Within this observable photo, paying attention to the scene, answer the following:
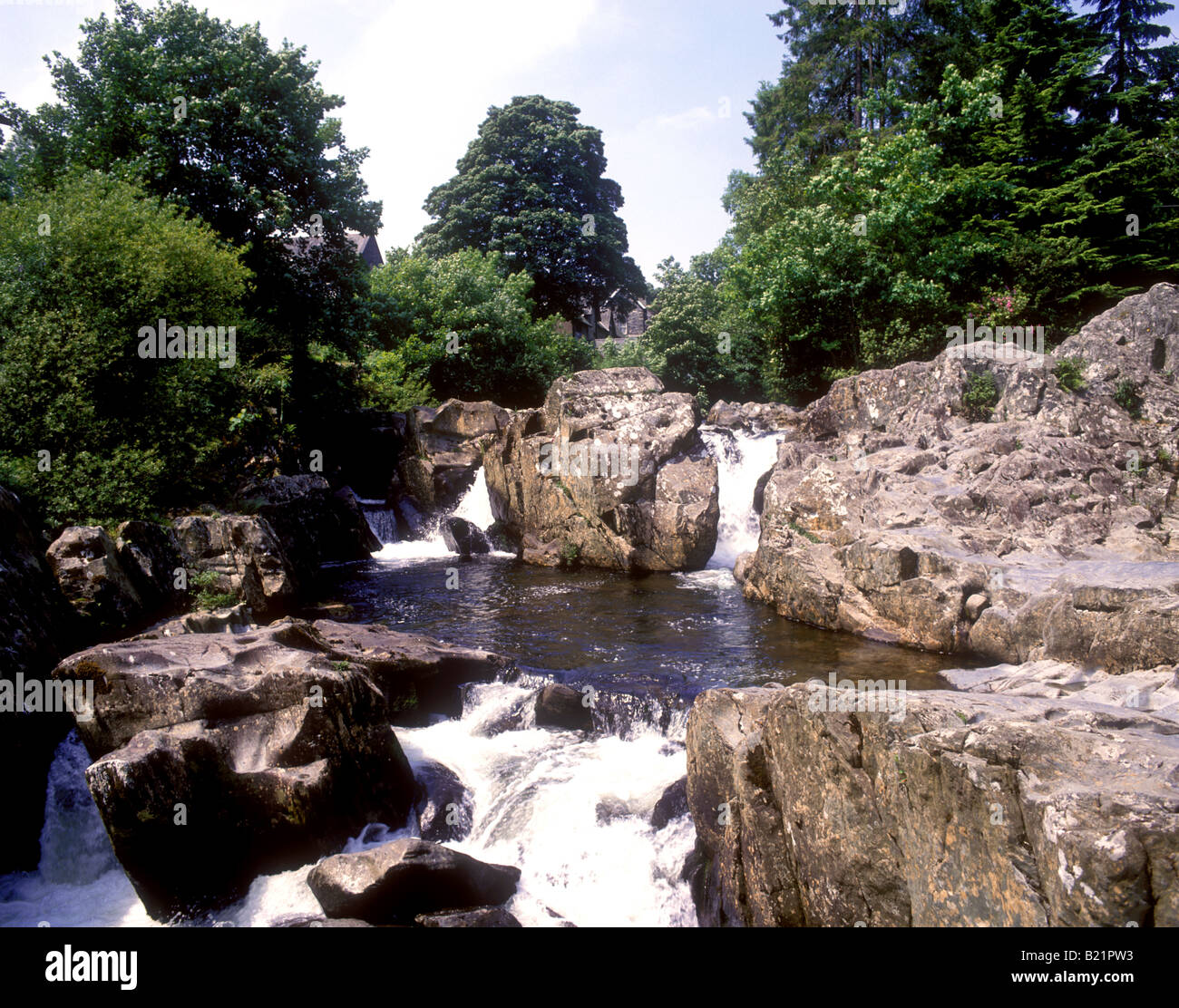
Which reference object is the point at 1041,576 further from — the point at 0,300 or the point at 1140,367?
the point at 0,300

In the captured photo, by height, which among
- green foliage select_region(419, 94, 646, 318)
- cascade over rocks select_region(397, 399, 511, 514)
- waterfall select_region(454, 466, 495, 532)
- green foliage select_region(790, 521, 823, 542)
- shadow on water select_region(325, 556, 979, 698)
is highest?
green foliage select_region(419, 94, 646, 318)

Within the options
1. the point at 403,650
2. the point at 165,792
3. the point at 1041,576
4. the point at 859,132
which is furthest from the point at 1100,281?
the point at 165,792

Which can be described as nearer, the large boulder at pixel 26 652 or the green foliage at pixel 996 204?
the large boulder at pixel 26 652

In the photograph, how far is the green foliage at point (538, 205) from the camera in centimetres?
3906

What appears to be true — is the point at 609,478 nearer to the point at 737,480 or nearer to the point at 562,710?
the point at 737,480

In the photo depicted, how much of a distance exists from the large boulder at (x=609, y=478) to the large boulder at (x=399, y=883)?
1163cm

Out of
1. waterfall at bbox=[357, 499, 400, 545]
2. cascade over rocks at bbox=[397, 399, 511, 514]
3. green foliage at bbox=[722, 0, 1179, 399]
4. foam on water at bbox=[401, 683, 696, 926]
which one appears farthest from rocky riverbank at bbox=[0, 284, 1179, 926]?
green foliage at bbox=[722, 0, 1179, 399]

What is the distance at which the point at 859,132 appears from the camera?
1037 inches

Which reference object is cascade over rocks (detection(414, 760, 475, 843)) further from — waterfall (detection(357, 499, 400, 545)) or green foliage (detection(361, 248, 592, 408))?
green foliage (detection(361, 248, 592, 408))

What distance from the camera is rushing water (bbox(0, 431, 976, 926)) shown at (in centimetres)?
715

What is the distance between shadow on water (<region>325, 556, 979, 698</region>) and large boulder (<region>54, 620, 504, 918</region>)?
3.46 m

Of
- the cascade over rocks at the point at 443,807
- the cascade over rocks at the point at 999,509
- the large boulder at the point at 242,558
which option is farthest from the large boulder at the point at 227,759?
the cascade over rocks at the point at 999,509

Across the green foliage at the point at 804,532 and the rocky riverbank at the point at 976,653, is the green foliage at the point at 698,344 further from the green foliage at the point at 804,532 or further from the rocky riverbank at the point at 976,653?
the green foliage at the point at 804,532
